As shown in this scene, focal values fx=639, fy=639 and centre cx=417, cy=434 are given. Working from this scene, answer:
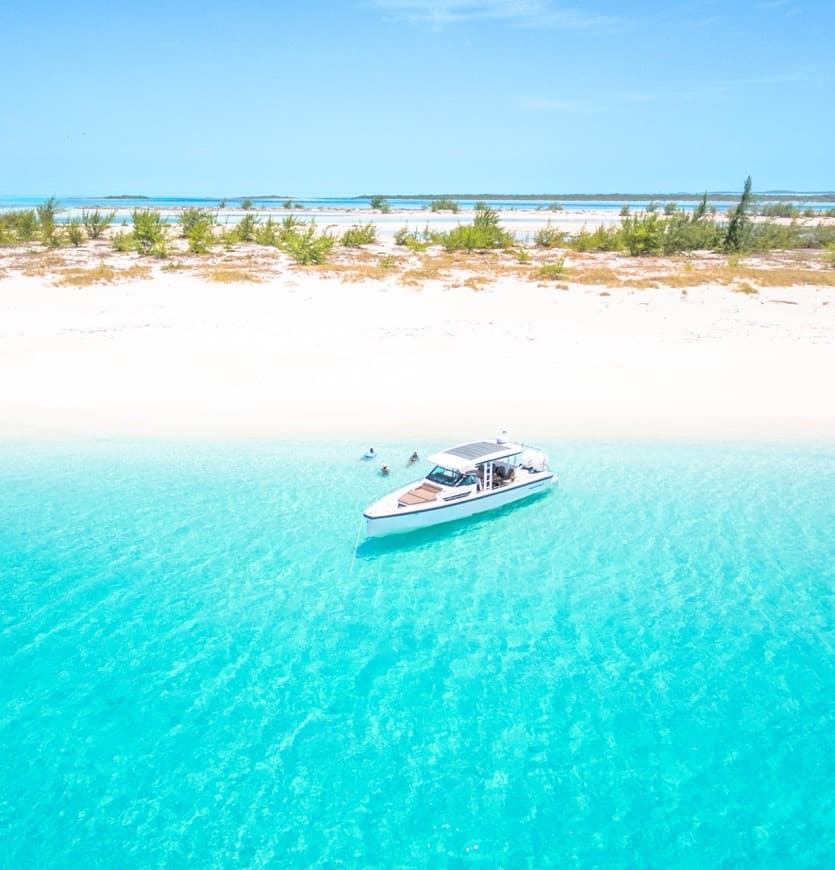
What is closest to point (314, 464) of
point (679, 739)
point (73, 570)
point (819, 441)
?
point (73, 570)

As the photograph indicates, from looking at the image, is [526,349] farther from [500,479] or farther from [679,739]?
[679,739]

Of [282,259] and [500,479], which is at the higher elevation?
[282,259]

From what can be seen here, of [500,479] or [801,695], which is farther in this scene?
[500,479]

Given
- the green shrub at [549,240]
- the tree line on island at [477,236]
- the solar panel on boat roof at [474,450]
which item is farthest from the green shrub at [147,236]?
the solar panel on boat roof at [474,450]

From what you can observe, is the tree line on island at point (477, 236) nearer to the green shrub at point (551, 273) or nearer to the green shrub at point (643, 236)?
the green shrub at point (643, 236)

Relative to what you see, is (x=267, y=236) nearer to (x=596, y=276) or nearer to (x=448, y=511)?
(x=596, y=276)

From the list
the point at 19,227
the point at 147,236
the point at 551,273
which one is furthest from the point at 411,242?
the point at 19,227

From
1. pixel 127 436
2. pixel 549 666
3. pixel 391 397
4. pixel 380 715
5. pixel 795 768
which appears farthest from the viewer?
pixel 391 397
